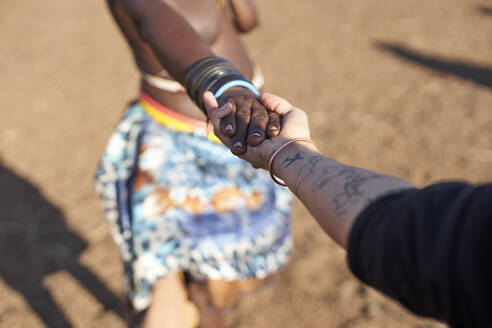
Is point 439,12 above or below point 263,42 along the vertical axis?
above

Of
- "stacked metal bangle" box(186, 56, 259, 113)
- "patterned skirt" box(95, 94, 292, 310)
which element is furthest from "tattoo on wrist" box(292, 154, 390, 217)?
"patterned skirt" box(95, 94, 292, 310)

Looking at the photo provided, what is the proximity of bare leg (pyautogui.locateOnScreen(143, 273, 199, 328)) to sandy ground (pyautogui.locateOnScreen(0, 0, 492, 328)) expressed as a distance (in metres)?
1.03

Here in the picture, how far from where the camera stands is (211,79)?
1505 mm

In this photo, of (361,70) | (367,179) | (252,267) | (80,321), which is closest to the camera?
(367,179)

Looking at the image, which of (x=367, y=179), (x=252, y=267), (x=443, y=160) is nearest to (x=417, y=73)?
(x=443, y=160)

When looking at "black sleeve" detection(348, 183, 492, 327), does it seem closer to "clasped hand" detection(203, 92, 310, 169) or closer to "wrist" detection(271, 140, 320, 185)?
"wrist" detection(271, 140, 320, 185)

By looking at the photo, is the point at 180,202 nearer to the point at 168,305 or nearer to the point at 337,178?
the point at 168,305

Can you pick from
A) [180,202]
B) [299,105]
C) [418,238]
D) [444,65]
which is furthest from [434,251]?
[444,65]

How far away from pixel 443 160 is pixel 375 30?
3183 millimetres

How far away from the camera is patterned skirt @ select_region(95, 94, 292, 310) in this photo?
1942 mm

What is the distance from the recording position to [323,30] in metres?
6.88

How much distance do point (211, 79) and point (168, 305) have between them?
112cm

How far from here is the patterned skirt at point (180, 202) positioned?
1.94 m

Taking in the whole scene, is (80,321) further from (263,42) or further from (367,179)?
(263,42)
